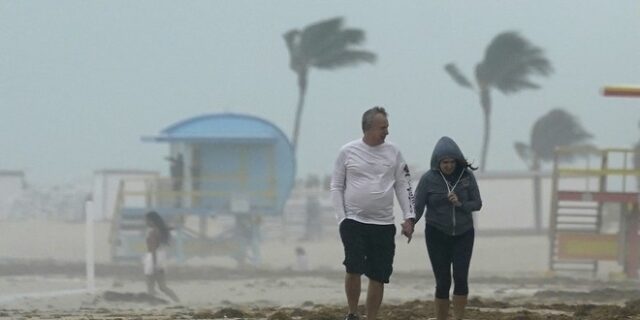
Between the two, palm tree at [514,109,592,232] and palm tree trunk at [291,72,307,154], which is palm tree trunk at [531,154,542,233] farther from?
palm tree trunk at [291,72,307,154]

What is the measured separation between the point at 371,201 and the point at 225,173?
68.9ft

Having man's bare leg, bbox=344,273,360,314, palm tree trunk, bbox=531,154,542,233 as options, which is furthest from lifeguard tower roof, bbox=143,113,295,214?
palm tree trunk, bbox=531,154,542,233

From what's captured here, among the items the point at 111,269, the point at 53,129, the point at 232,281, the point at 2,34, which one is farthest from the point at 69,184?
the point at 232,281

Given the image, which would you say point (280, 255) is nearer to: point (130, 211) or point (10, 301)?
point (130, 211)

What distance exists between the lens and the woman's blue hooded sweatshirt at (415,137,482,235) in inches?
410

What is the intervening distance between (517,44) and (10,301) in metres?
39.1

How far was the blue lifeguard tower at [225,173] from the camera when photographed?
31.2 m

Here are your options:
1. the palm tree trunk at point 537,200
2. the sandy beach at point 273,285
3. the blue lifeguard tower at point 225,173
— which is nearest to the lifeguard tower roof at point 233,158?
the blue lifeguard tower at point 225,173

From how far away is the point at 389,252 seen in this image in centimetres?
1066

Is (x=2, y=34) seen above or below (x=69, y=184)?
above

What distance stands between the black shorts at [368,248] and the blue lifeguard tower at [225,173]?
2042 cm

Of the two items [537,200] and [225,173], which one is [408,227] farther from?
[537,200]

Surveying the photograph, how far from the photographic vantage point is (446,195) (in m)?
10.4

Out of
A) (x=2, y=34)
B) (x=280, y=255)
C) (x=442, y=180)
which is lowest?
(x=280, y=255)
